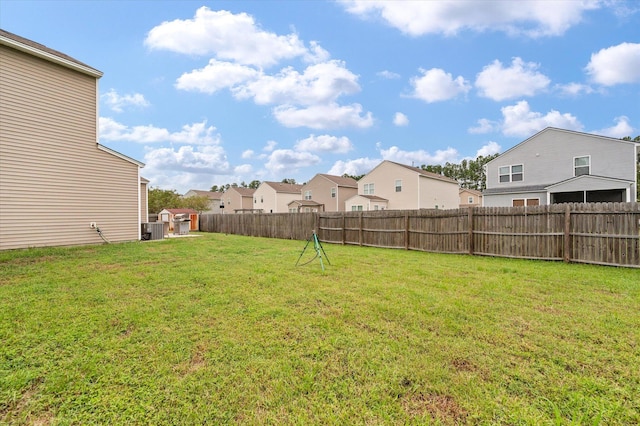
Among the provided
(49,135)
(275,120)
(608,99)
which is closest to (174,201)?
(275,120)

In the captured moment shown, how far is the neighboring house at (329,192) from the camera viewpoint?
32469 millimetres

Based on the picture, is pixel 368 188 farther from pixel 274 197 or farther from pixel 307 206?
pixel 274 197

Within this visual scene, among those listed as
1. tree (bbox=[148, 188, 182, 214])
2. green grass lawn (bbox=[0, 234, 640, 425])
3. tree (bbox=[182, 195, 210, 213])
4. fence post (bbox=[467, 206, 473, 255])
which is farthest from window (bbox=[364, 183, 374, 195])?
tree (bbox=[182, 195, 210, 213])

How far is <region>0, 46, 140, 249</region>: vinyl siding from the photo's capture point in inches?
358

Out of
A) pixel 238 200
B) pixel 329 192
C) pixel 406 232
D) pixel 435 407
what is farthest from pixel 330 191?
pixel 435 407

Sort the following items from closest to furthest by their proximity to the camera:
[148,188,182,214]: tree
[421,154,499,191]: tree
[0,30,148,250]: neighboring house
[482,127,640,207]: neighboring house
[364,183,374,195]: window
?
[0,30,148,250]: neighboring house, [482,127,640,207]: neighboring house, [364,183,374,195]: window, [148,188,182,214]: tree, [421,154,499,191]: tree

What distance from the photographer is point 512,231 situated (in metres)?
8.88

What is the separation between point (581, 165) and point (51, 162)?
2641 centimetres

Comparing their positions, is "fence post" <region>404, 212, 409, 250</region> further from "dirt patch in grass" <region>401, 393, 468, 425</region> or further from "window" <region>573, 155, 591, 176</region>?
"window" <region>573, 155, 591, 176</region>

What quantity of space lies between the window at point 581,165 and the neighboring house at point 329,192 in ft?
64.4

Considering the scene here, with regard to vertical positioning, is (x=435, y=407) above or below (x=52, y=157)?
below

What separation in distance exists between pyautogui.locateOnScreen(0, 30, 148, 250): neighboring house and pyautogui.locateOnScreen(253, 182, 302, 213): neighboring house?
85.6 feet

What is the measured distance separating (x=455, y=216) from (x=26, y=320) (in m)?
10.7

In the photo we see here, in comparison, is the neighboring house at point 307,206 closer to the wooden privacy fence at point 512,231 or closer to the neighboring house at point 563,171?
the neighboring house at point 563,171
